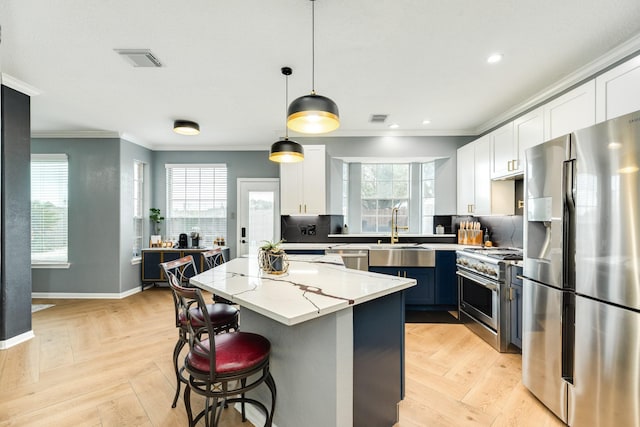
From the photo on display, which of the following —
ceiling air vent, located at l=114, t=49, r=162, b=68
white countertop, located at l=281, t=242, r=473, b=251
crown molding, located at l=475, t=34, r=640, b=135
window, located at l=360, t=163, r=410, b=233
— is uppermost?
ceiling air vent, located at l=114, t=49, r=162, b=68

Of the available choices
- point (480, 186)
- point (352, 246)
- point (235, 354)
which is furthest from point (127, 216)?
point (480, 186)

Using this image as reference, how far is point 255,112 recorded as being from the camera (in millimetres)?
4035

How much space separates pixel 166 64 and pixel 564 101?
3.47 m

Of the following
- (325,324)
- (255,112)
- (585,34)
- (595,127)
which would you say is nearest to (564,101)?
(585,34)

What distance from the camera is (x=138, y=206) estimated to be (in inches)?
222

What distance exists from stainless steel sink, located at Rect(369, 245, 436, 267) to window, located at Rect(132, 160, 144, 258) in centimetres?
410

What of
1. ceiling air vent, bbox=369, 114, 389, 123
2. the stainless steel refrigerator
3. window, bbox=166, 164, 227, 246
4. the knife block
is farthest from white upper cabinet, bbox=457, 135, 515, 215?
window, bbox=166, 164, 227, 246

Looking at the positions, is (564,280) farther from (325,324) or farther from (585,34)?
(585,34)

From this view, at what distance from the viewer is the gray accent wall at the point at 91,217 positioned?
4.96m

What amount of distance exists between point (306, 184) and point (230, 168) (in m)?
1.95

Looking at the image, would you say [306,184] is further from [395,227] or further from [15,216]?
[15,216]

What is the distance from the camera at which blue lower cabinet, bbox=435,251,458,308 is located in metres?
4.17

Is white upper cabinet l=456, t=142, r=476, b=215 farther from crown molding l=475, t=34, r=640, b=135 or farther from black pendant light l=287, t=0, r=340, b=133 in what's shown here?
black pendant light l=287, t=0, r=340, b=133

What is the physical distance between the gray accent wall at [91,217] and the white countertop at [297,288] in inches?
138
